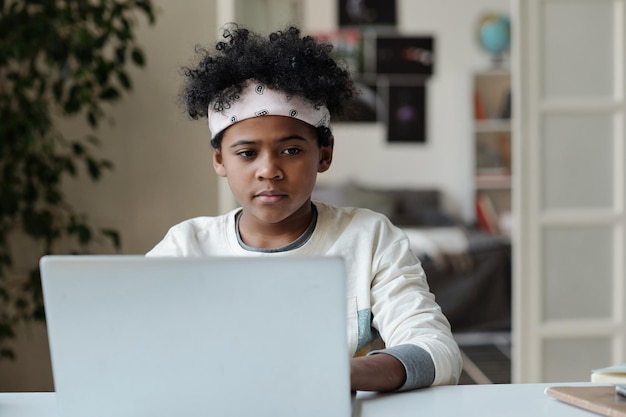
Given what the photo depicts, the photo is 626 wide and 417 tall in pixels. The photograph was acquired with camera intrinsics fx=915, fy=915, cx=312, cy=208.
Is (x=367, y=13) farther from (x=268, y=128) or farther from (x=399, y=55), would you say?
(x=268, y=128)

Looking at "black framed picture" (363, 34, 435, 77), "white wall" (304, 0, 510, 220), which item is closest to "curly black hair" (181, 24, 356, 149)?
"white wall" (304, 0, 510, 220)

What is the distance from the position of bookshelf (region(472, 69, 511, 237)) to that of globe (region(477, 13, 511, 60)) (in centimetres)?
24

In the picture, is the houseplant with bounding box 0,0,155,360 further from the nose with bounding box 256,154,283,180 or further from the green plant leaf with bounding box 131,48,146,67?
the nose with bounding box 256,154,283,180

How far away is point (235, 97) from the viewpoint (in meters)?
1.38

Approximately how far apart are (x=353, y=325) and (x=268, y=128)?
323 millimetres

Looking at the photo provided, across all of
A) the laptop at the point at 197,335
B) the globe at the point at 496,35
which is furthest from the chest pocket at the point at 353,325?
the globe at the point at 496,35

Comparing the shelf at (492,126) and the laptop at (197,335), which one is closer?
the laptop at (197,335)

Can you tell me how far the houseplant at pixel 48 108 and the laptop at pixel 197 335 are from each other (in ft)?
6.23

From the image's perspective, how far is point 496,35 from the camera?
22.3 ft

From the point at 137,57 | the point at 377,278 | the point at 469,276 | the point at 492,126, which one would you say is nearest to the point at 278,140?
the point at 377,278

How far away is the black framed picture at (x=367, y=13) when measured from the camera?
7043mm

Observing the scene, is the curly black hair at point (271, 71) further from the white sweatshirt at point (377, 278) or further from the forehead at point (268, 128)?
the white sweatshirt at point (377, 278)

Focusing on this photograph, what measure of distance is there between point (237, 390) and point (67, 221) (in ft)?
7.48

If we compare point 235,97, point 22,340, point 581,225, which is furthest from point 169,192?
point 235,97
